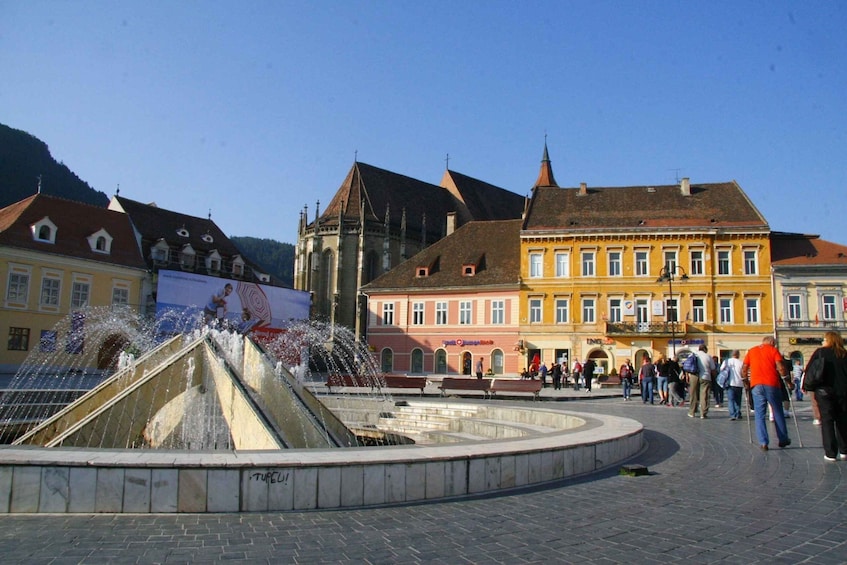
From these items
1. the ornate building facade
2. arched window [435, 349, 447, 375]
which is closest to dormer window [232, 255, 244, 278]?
the ornate building facade

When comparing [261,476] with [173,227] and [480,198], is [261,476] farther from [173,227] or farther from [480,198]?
[480,198]

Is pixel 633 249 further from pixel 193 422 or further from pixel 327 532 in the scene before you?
pixel 327 532

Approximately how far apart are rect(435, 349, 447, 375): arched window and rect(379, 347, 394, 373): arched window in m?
3.35

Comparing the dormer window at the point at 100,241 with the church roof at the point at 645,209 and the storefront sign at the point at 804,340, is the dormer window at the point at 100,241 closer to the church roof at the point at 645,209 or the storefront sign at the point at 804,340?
the church roof at the point at 645,209

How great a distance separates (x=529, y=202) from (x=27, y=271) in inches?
1218

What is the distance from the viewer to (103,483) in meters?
5.66

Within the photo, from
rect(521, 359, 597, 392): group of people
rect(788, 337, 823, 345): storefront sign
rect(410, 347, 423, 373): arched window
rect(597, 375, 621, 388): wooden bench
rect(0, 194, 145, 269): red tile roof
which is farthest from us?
rect(410, 347, 423, 373): arched window

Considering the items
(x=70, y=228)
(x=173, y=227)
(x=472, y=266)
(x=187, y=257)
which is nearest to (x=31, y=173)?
(x=173, y=227)

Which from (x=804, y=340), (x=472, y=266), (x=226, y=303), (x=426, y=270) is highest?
(x=472, y=266)

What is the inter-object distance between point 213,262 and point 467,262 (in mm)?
20494

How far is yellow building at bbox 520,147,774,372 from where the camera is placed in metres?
40.2

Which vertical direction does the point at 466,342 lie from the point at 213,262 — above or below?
below

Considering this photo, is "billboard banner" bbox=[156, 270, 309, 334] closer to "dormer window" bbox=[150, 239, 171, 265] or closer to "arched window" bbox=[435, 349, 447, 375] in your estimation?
"dormer window" bbox=[150, 239, 171, 265]

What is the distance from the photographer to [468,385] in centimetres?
2611
